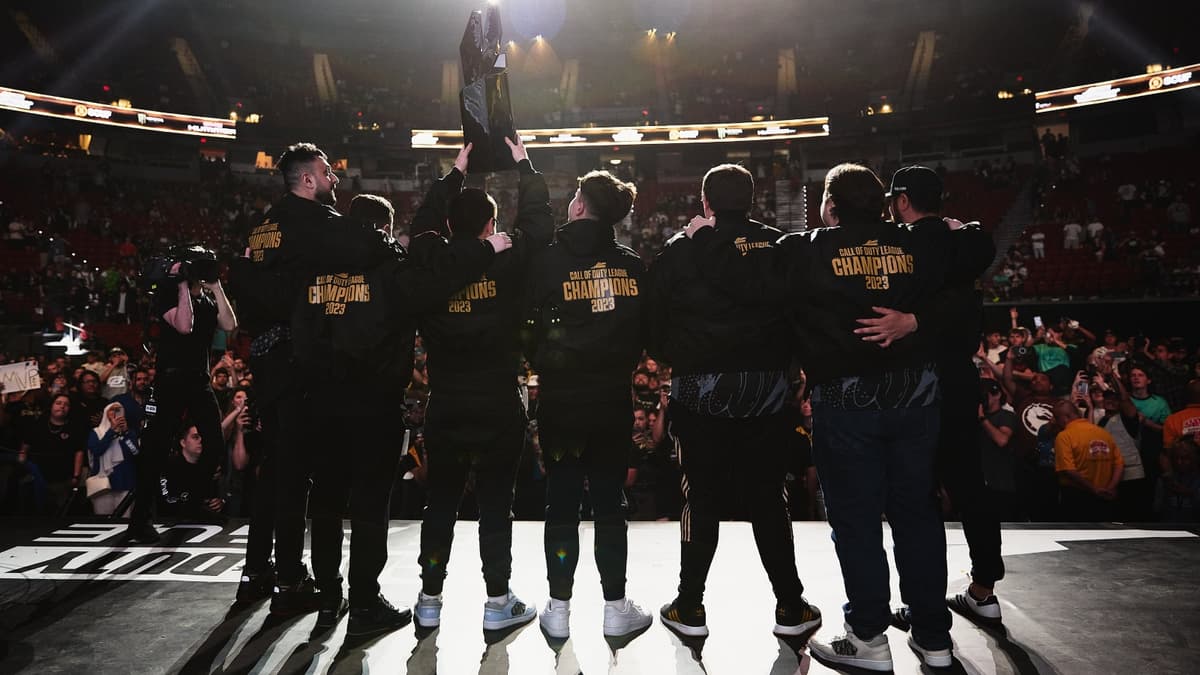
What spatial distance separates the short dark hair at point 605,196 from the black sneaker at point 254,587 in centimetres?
244

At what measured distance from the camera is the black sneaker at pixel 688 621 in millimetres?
2918

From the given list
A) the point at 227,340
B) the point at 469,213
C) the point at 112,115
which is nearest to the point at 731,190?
the point at 469,213

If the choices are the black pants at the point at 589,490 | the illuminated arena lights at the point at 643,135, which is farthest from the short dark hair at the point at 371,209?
the illuminated arena lights at the point at 643,135

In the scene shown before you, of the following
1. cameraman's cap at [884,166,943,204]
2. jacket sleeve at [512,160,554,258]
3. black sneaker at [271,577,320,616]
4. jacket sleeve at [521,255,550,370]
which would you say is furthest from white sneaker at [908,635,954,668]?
black sneaker at [271,577,320,616]

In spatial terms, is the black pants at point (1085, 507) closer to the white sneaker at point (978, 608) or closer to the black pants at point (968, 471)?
the white sneaker at point (978, 608)

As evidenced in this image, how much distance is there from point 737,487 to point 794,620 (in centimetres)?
63

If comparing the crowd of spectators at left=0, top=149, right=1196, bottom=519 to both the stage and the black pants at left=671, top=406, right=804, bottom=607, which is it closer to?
the black pants at left=671, top=406, right=804, bottom=607

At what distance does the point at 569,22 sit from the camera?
95.6 ft

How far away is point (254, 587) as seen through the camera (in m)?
3.36

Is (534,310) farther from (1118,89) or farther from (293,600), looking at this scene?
(1118,89)

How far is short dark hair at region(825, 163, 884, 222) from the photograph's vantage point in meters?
2.74

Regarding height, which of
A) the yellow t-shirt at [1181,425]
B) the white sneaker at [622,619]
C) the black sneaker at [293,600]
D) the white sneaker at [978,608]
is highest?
the yellow t-shirt at [1181,425]

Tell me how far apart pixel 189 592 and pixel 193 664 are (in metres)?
0.89

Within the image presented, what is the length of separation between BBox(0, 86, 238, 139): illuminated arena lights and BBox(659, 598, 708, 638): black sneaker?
26.4 m
